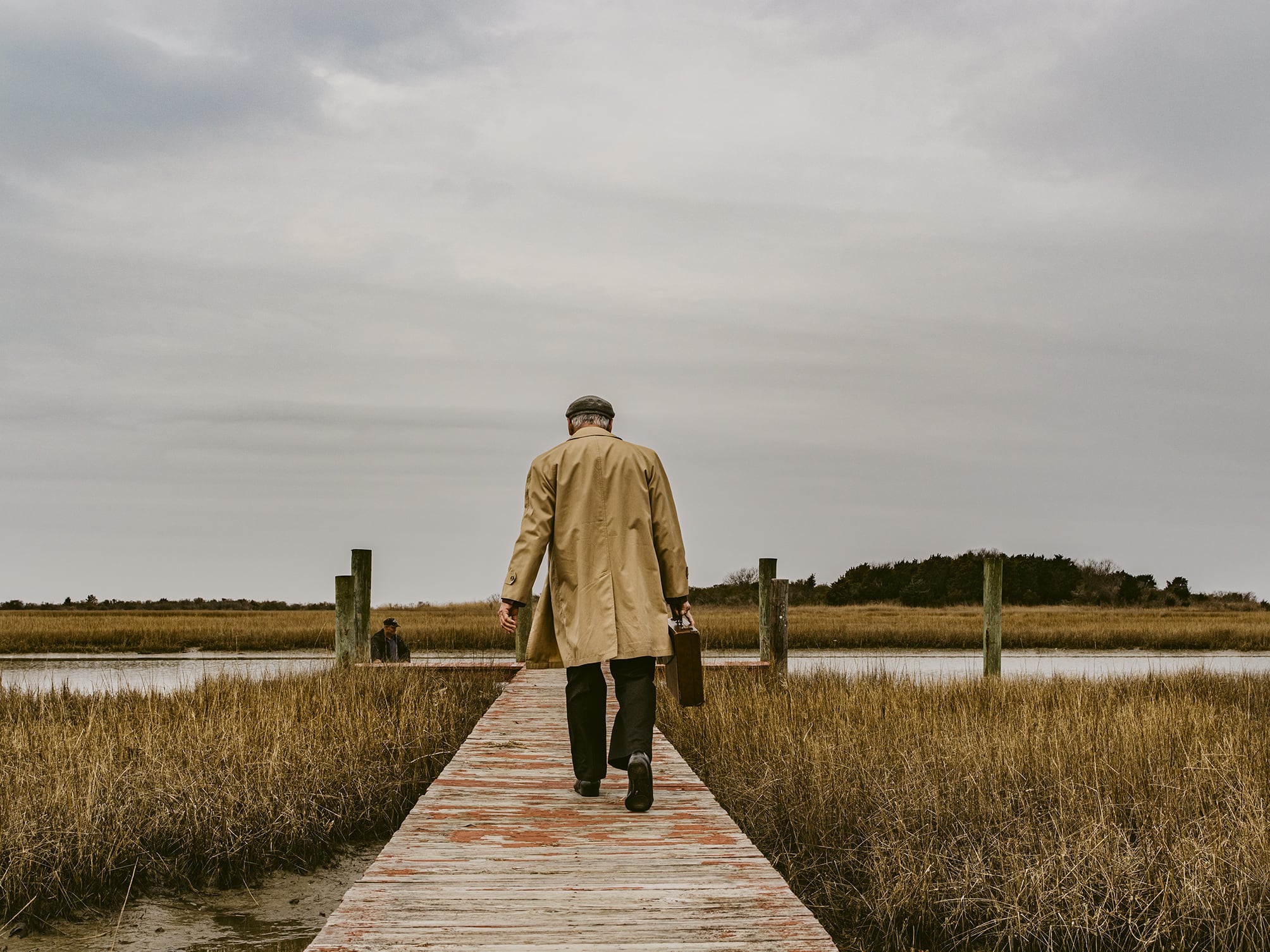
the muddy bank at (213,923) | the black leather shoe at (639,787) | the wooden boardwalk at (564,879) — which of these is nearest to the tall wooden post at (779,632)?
the muddy bank at (213,923)

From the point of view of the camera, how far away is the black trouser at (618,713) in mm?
4766

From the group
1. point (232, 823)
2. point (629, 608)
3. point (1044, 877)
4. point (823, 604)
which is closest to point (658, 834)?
point (629, 608)

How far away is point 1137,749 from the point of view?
7.35 m

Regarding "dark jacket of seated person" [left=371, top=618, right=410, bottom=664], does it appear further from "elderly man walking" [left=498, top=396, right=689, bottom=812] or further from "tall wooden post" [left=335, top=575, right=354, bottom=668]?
"elderly man walking" [left=498, top=396, right=689, bottom=812]

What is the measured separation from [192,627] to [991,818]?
99.8 feet

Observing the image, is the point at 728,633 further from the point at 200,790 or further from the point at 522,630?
the point at 200,790

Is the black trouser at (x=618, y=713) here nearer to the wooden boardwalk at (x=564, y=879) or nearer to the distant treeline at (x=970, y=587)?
the wooden boardwalk at (x=564, y=879)

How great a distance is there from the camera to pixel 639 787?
464 centimetres

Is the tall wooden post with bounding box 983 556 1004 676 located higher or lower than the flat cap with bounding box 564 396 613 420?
lower

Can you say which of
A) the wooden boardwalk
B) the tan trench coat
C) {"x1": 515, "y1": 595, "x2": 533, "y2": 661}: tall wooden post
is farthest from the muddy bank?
{"x1": 515, "y1": 595, "x2": 533, "y2": 661}: tall wooden post

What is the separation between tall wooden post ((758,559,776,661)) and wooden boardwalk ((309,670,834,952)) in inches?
311

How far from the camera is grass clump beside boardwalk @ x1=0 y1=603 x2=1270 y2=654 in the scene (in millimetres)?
26641

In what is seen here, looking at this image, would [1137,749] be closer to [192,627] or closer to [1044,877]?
[1044,877]

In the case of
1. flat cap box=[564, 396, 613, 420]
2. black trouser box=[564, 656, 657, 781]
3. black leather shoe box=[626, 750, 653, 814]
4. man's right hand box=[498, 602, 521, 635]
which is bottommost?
black leather shoe box=[626, 750, 653, 814]
